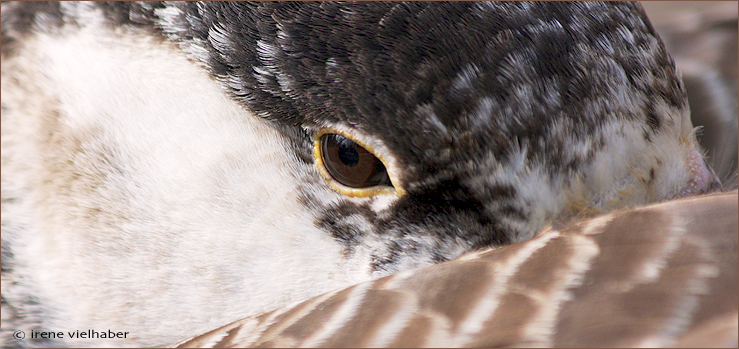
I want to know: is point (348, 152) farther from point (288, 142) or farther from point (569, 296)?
point (569, 296)

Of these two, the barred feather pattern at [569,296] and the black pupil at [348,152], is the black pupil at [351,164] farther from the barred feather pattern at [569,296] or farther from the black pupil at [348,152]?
the barred feather pattern at [569,296]

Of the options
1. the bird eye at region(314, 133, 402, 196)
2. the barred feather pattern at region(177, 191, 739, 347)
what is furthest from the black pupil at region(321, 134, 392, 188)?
the barred feather pattern at region(177, 191, 739, 347)

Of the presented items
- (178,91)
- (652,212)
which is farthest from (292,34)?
(652,212)

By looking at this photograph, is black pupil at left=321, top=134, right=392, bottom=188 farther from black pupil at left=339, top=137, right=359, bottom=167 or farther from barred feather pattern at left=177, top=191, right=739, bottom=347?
barred feather pattern at left=177, top=191, right=739, bottom=347

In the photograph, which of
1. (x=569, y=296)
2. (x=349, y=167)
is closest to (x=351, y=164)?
(x=349, y=167)

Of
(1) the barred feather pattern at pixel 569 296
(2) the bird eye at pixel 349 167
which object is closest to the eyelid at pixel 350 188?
(2) the bird eye at pixel 349 167

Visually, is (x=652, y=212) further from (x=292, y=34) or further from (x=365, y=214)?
(x=292, y=34)
